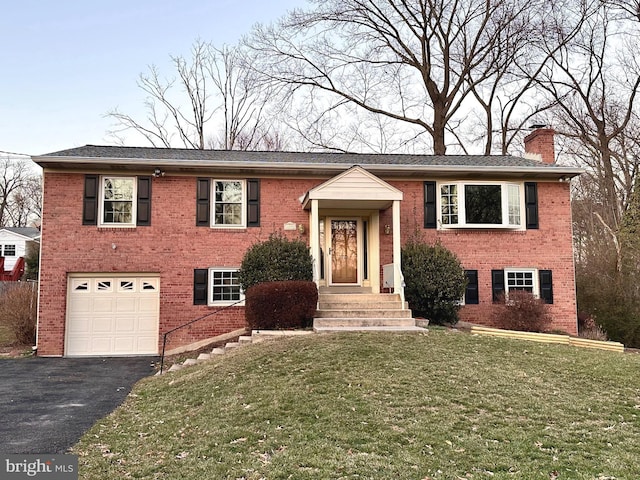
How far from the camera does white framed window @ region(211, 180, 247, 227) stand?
1320 centimetres

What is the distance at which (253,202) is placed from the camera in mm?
13258

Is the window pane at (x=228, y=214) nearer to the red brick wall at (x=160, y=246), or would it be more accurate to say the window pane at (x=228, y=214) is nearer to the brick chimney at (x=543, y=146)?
the red brick wall at (x=160, y=246)

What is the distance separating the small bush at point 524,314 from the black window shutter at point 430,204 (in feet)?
9.50

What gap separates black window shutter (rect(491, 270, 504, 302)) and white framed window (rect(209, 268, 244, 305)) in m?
6.88

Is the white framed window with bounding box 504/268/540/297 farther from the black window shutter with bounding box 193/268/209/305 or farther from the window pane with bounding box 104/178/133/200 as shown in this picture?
the window pane with bounding box 104/178/133/200

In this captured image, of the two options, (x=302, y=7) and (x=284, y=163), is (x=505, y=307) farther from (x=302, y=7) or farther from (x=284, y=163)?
(x=302, y=7)

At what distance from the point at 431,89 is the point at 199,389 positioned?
21949 millimetres

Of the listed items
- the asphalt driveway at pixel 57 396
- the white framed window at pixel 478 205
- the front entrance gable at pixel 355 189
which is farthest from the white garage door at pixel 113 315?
the white framed window at pixel 478 205

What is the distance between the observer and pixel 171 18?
15.5 m

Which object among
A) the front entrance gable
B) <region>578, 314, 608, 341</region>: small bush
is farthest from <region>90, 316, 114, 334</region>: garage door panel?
<region>578, 314, 608, 341</region>: small bush

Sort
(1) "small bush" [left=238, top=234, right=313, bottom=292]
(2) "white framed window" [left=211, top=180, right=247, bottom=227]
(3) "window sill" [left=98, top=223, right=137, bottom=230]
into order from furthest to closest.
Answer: (2) "white framed window" [left=211, top=180, right=247, bottom=227]
(3) "window sill" [left=98, top=223, right=137, bottom=230]
(1) "small bush" [left=238, top=234, right=313, bottom=292]

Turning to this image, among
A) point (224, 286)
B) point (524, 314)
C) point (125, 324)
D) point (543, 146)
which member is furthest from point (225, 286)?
point (543, 146)

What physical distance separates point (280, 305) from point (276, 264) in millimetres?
1183

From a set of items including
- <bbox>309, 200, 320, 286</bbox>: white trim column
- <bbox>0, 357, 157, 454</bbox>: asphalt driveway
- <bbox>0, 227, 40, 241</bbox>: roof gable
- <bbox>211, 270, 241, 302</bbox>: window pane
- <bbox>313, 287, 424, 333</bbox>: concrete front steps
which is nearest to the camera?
<bbox>0, 357, 157, 454</bbox>: asphalt driveway
